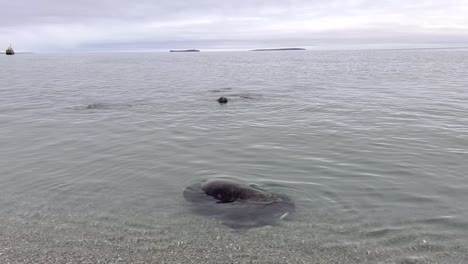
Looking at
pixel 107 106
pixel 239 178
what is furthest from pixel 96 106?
→ pixel 239 178

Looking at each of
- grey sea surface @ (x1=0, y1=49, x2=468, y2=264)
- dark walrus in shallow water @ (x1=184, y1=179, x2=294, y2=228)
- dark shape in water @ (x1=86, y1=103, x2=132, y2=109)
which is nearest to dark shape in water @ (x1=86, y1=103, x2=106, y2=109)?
dark shape in water @ (x1=86, y1=103, x2=132, y2=109)

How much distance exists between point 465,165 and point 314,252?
739 centimetres

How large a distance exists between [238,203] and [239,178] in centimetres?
225

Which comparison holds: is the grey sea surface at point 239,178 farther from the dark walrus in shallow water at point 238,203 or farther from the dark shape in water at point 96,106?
the dark shape in water at point 96,106

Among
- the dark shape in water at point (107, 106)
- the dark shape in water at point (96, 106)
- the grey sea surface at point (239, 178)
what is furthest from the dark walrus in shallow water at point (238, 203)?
the dark shape in water at point (96, 106)

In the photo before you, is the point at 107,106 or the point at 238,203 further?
the point at 107,106

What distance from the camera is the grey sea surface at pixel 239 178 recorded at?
7875 millimetres

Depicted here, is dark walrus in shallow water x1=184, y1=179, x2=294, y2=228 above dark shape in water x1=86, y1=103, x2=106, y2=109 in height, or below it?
above

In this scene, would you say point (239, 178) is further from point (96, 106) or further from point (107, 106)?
point (96, 106)

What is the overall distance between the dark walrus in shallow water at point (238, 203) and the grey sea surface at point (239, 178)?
0.91 feet

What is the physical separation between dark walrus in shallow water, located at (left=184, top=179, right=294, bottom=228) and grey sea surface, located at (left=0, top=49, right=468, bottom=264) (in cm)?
28

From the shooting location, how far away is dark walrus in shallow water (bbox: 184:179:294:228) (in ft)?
29.4

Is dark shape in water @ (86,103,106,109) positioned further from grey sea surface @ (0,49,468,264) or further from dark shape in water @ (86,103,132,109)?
grey sea surface @ (0,49,468,264)

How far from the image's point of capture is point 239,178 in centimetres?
1188
